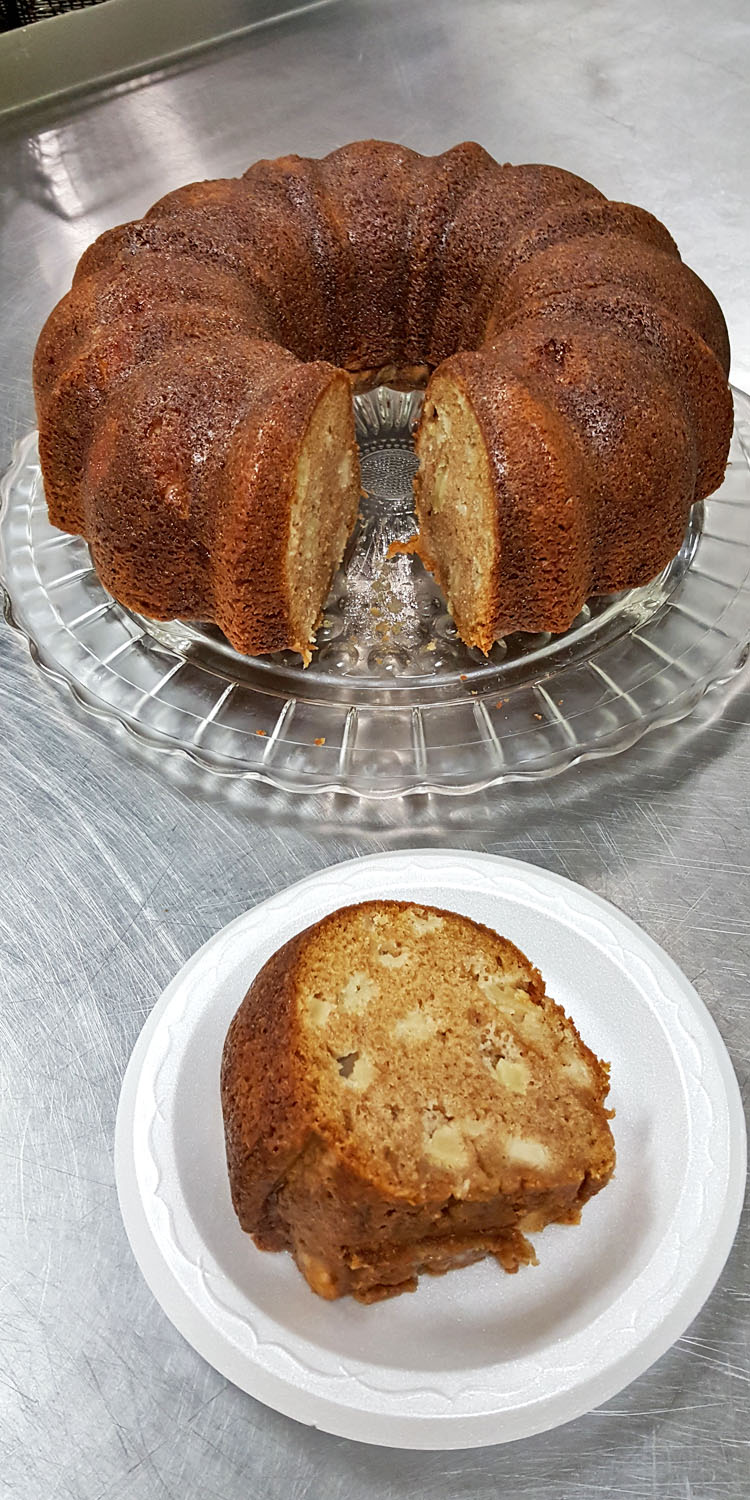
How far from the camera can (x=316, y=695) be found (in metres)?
2.07

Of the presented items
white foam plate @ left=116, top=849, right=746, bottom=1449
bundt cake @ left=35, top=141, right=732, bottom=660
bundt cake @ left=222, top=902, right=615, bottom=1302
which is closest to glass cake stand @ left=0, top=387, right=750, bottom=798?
bundt cake @ left=35, top=141, right=732, bottom=660

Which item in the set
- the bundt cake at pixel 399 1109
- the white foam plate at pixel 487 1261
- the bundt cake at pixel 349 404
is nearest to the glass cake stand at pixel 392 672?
the bundt cake at pixel 349 404

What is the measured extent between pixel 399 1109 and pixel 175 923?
0.63 m

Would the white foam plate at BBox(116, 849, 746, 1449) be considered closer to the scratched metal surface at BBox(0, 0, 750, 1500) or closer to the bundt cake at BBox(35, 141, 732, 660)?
the scratched metal surface at BBox(0, 0, 750, 1500)

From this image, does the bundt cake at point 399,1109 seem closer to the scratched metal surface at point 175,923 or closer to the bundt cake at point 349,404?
the scratched metal surface at point 175,923

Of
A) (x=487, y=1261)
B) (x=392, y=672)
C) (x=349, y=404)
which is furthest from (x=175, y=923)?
(x=349, y=404)

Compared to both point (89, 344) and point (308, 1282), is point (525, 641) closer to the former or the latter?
point (89, 344)

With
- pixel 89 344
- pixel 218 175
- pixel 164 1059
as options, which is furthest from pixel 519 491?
pixel 218 175

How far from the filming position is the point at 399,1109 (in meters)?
1.38

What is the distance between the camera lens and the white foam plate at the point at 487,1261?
1.28 metres

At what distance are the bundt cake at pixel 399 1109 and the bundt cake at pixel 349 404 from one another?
768 millimetres

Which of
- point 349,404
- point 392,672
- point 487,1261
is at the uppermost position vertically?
point 349,404

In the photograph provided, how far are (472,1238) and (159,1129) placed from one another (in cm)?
37

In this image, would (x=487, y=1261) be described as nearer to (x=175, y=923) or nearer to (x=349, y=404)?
(x=175, y=923)
